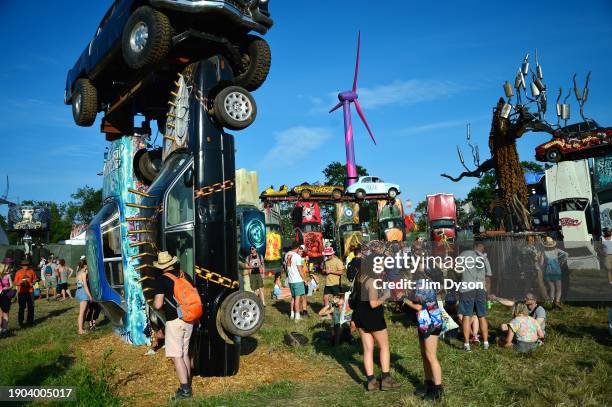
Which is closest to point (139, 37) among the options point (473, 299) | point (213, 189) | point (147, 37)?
point (147, 37)

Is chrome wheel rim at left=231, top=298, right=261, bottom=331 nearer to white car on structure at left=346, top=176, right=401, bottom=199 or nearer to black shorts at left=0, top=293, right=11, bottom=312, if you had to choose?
black shorts at left=0, top=293, right=11, bottom=312

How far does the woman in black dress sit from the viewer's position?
21.2 feet

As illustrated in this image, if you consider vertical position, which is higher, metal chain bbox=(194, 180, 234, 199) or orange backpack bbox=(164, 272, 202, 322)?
metal chain bbox=(194, 180, 234, 199)

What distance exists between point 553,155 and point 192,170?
19776 millimetres

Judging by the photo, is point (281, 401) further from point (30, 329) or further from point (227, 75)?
point (30, 329)

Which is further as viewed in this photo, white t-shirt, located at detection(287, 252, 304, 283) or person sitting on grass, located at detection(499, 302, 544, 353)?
white t-shirt, located at detection(287, 252, 304, 283)

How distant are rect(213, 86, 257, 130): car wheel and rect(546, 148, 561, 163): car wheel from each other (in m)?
18.7

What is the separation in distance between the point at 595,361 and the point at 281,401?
5.00 m

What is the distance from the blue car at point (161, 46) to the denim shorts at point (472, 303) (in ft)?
18.3

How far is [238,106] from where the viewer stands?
790 cm

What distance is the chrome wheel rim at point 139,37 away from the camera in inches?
322

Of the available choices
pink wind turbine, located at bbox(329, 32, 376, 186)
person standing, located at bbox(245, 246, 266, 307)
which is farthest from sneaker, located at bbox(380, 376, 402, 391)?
pink wind turbine, located at bbox(329, 32, 376, 186)

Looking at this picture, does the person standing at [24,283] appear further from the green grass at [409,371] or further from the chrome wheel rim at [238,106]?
the chrome wheel rim at [238,106]

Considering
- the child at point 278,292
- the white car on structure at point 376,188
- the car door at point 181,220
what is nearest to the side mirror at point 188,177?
the car door at point 181,220
